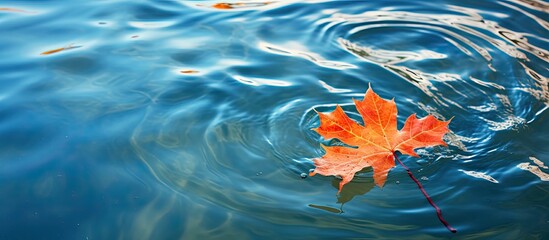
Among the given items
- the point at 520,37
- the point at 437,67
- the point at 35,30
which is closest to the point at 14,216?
the point at 35,30

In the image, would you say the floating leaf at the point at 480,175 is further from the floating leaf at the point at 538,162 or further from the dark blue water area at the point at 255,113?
Result: the floating leaf at the point at 538,162

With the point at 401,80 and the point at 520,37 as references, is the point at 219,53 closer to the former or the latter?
the point at 401,80

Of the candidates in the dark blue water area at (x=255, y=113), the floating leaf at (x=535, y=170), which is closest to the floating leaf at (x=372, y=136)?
the dark blue water area at (x=255, y=113)

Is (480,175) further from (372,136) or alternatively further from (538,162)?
(372,136)

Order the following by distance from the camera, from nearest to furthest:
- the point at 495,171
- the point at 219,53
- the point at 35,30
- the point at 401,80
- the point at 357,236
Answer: the point at 357,236 < the point at 495,171 < the point at 401,80 < the point at 219,53 < the point at 35,30

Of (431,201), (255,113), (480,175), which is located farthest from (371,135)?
(255,113)

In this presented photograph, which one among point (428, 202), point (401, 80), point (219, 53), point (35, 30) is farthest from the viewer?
point (35, 30)

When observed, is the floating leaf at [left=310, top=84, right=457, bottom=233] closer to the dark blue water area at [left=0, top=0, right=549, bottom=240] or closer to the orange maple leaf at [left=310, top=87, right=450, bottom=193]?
the orange maple leaf at [left=310, top=87, right=450, bottom=193]
